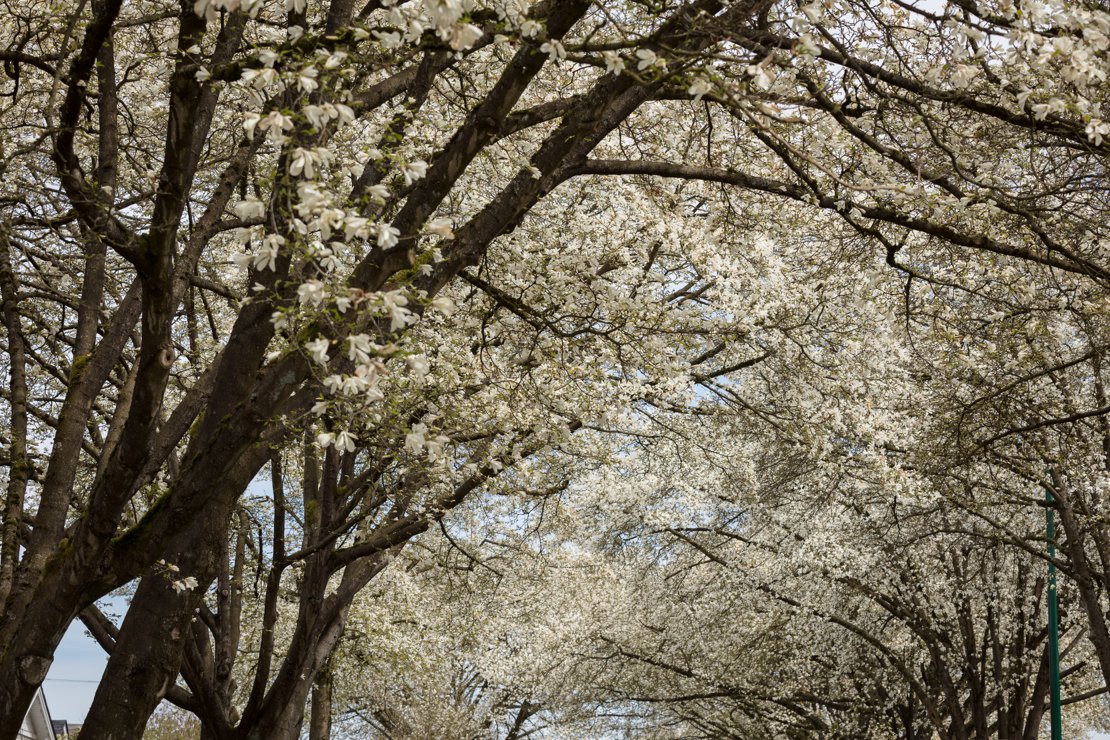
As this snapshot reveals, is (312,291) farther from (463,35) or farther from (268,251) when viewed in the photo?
(463,35)

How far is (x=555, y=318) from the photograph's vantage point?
360 inches

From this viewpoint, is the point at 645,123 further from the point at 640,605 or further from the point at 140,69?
the point at 640,605

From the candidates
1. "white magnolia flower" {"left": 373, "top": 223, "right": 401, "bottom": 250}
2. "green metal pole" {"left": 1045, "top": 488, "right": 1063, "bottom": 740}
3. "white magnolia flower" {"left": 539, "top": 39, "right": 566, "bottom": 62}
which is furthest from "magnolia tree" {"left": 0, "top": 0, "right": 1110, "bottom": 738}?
"green metal pole" {"left": 1045, "top": 488, "right": 1063, "bottom": 740}

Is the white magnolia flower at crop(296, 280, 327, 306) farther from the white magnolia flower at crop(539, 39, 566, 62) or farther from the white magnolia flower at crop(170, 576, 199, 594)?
the white magnolia flower at crop(170, 576, 199, 594)

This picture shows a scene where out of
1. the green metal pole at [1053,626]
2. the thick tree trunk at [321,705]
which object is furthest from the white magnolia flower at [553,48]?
the thick tree trunk at [321,705]

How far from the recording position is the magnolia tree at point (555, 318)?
17.7 ft

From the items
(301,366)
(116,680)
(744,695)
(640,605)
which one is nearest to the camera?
(301,366)

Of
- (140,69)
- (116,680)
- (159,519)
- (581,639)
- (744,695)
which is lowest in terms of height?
(116,680)

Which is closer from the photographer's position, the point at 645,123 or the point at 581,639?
the point at 645,123

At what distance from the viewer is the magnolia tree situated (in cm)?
538

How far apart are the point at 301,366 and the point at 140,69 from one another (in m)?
6.50

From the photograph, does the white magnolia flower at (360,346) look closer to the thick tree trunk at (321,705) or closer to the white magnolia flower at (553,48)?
the white magnolia flower at (553,48)

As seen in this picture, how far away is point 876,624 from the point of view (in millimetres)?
19609

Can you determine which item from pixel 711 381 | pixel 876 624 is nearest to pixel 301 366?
pixel 711 381
